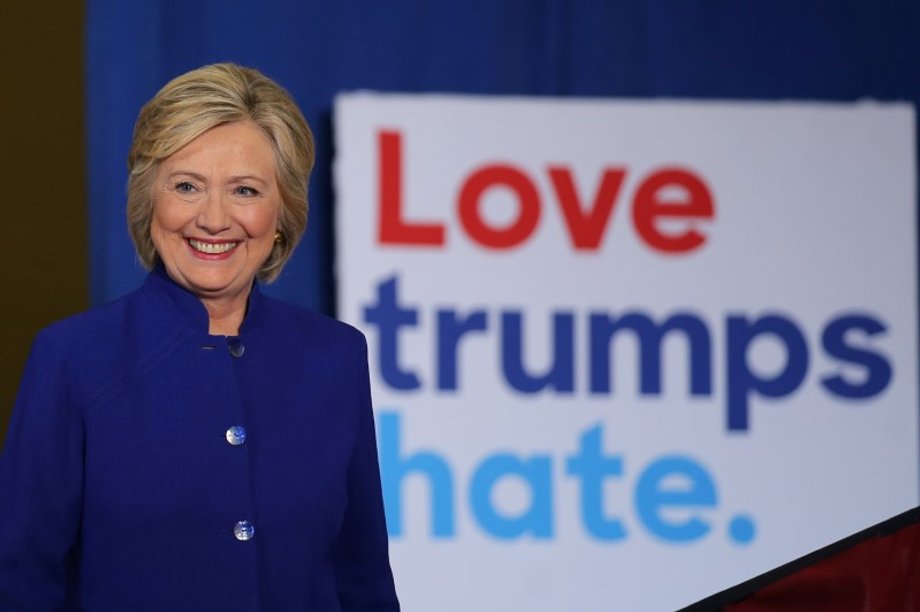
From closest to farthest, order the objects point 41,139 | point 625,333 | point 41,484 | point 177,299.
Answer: point 41,484 → point 177,299 → point 625,333 → point 41,139

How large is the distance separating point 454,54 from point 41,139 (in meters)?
0.86

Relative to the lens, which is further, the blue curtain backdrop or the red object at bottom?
the blue curtain backdrop

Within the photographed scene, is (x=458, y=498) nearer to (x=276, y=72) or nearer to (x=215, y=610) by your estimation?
(x=276, y=72)

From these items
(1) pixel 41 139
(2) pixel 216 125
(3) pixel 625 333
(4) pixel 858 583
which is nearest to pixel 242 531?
(2) pixel 216 125

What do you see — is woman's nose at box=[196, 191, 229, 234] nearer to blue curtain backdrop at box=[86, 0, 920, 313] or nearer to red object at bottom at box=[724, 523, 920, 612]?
red object at bottom at box=[724, 523, 920, 612]

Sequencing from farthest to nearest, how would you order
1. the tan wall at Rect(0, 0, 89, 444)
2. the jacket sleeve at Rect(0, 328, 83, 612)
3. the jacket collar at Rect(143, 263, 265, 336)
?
the tan wall at Rect(0, 0, 89, 444) < the jacket collar at Rect(143, 263, 265, 336) < the jacket sleeve at Rect(0, 328, 83, 612)

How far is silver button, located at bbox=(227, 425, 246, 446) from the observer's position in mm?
1305

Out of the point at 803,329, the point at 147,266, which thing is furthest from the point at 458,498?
the point at 147,266

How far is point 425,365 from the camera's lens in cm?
305

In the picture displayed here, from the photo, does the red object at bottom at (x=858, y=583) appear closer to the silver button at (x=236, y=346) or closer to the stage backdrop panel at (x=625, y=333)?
the silver button at (x=236, y=346)

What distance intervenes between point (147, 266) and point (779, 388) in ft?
6.50

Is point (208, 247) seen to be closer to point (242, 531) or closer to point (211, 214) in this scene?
point (211, 214)

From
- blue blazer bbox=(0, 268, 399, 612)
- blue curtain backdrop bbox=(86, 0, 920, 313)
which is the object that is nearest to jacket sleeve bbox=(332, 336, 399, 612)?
blue blazer bbox=(0, 268, 399, 612)

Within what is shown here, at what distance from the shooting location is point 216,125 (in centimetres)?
131
